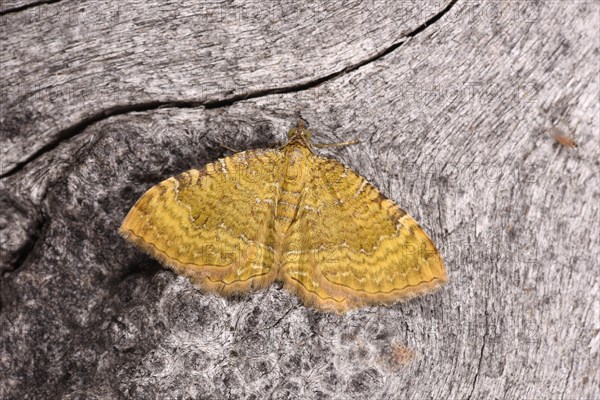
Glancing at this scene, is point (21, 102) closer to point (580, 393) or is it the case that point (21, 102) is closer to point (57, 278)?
point (57, 278)

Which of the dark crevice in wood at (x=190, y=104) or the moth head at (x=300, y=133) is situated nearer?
the moth head at (x=300, y=133)

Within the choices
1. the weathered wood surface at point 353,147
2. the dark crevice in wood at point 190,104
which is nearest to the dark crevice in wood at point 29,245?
the weathered wood surface at point 353,147

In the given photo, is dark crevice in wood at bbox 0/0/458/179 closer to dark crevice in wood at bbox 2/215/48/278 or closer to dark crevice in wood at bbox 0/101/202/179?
dark crevice in wood at bbox 0/101/202/179

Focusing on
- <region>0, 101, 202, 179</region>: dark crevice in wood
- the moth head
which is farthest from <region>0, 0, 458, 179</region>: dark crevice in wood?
the moth head

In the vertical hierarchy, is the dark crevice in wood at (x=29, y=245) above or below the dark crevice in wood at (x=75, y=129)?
below

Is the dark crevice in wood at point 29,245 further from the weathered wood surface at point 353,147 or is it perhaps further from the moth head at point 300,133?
the moth head at point 300,133
